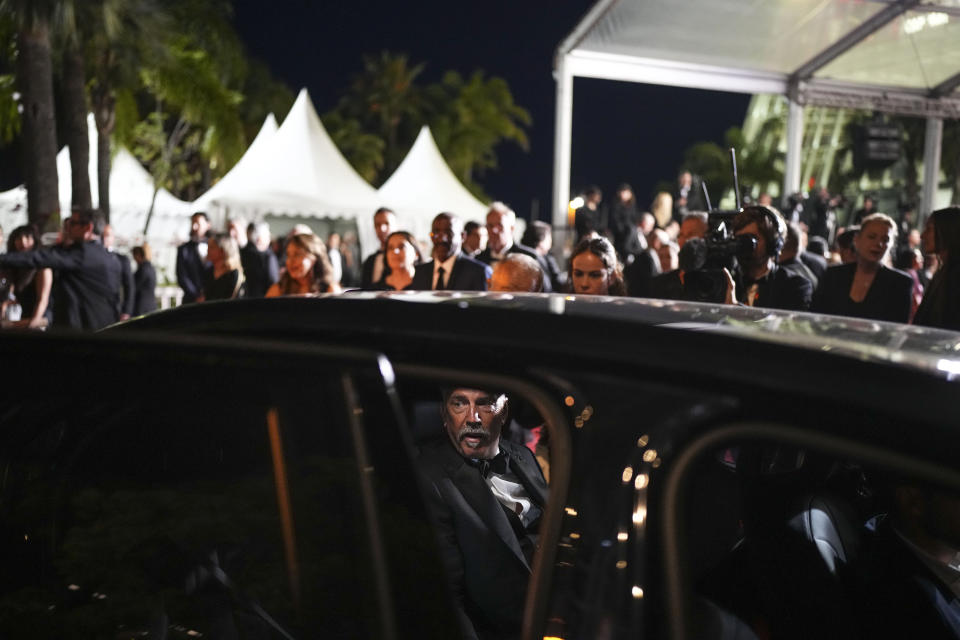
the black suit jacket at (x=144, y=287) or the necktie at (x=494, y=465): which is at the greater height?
the necktie at (x=494, y=465)

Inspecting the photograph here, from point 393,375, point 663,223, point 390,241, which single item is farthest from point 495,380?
point 663,223

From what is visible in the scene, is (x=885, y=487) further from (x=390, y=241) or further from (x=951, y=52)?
(x=951, y=52)

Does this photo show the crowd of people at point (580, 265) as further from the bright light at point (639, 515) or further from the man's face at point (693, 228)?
the bright light at point (639, 515)

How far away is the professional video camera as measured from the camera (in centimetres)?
402

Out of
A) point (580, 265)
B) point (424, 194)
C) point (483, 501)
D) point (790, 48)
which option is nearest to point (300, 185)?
point (424, 194)

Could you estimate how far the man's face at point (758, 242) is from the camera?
428 cm

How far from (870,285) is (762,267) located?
87 centimetres

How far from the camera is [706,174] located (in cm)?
6562

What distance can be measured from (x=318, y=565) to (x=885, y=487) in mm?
830

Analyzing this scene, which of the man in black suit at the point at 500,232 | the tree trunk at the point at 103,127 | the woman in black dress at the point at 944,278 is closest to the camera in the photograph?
the woman in black dress at the point at 944,278

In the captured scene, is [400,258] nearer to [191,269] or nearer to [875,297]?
[875,297]

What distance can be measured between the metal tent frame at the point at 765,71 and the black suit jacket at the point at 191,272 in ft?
14.8

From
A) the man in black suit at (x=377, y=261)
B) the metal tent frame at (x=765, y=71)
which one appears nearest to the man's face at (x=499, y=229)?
the man in black suit at (x=377, y=261)

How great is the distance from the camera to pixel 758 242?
14.1ft
